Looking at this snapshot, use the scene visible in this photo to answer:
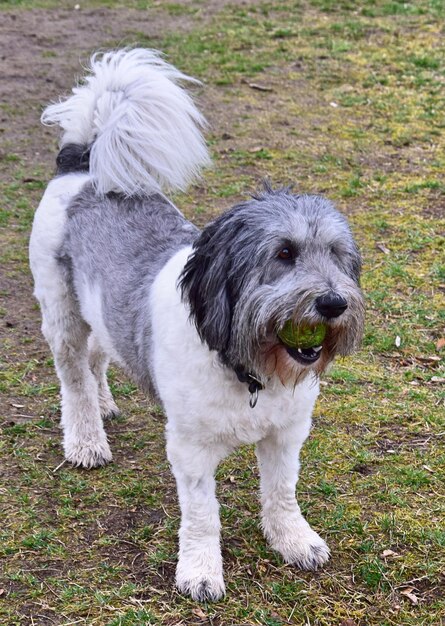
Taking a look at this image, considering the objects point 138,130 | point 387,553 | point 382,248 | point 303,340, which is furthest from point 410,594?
point 382,248

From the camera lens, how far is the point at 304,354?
3176 millimetres

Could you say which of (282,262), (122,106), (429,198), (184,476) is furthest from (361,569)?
(429,198)

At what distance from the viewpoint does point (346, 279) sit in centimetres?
311

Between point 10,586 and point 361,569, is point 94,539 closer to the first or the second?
point 10,586

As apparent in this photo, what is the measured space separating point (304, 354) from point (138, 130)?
1.54 m

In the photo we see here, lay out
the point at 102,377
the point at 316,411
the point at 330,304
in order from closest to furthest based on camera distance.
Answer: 1. the point at 330,304
2. the point at 316,411
3. the point at 102,377

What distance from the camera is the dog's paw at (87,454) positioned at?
445 cm

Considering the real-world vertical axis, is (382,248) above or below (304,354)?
below

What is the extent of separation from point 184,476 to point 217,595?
0.48 metres

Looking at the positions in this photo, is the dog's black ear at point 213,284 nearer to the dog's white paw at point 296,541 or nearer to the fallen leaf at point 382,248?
the dog's white paw at point 296,541

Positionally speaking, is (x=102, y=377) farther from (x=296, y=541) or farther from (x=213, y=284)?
(x=213, y=284)

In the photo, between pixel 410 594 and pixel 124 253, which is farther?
pixel 124 253

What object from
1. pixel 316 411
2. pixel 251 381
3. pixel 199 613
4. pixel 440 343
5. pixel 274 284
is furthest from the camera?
pixel 440 343

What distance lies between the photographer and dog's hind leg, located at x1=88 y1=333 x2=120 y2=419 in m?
4.81
